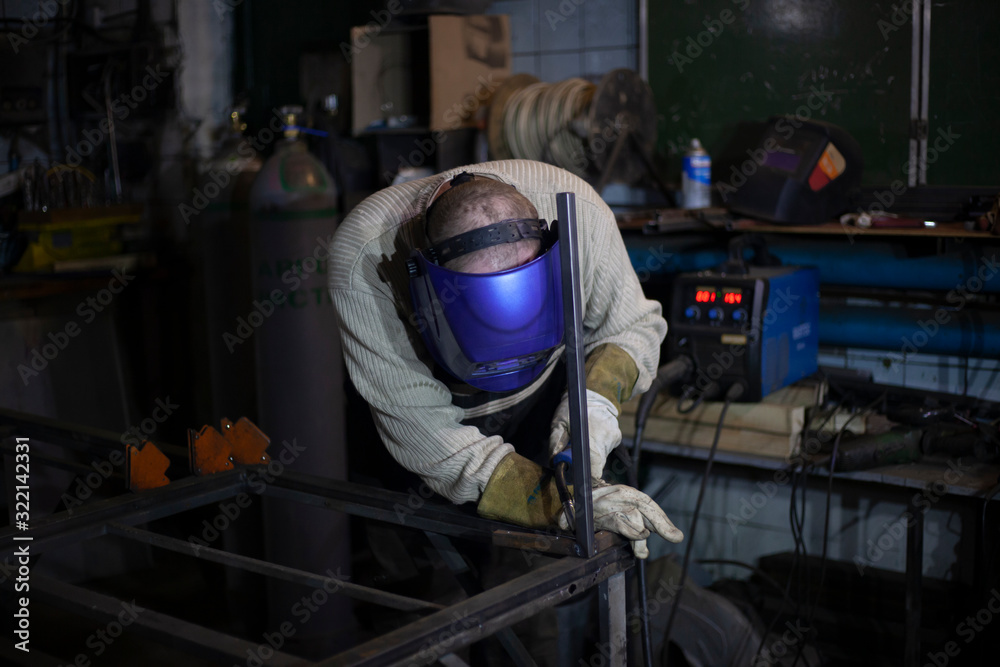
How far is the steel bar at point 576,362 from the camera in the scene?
108cm

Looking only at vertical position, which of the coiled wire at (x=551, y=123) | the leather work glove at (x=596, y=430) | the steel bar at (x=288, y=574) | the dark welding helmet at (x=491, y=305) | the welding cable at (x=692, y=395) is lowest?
the welding cable at (x=692, y=395)

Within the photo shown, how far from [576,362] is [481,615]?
13.4 inches

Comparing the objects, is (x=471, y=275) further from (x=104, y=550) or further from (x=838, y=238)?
(x=104, y=550)

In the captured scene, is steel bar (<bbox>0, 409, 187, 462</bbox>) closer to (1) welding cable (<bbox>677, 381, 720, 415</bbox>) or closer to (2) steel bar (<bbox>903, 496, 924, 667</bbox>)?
(1) welding cable (<bbox>677, 381, 720, 415</bbox>)

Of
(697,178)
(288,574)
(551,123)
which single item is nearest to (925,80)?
(697,178)

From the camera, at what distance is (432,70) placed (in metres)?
2.93

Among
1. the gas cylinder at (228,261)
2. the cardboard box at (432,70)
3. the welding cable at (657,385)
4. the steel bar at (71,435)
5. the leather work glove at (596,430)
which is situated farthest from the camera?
the gas cylinder at (228,261)

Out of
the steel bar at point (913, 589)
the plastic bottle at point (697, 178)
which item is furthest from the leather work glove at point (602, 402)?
the plastic bottle at point (697, 178)

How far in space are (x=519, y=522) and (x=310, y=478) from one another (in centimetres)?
46

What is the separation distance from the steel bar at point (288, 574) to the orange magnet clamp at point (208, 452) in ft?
0.80

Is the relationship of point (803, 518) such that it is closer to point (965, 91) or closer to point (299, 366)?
point (965, 91)

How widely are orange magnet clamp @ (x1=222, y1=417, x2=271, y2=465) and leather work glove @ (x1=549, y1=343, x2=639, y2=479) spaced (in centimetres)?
60

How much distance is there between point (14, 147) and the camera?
4008 mm

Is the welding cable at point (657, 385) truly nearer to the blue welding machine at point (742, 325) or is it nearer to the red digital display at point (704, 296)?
the blue welding machine at point (742, 325)
